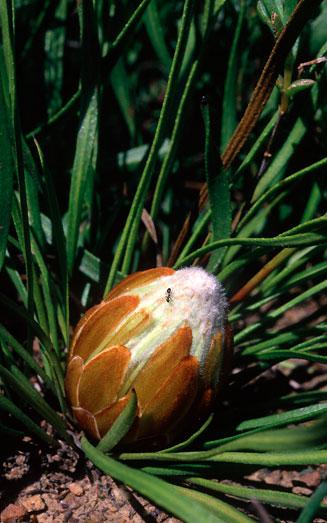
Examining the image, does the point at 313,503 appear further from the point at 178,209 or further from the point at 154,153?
the point at 178,209

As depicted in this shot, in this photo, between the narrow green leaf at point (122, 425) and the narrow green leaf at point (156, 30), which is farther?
the narrow green leaf at point (156, 30)

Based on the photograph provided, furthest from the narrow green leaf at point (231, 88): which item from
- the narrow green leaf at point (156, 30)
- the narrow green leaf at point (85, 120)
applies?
the narrow green leaf at point (85, 120)

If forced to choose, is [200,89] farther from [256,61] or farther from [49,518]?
[49,518]

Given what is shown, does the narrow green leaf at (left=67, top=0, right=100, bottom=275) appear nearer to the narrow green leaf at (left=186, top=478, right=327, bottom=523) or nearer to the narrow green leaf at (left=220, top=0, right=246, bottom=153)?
the narrow green leaf at (left=220, top=0, right=246, bottom=153)

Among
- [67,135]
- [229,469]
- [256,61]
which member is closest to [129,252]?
[229,469]

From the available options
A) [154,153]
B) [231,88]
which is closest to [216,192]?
[154,153]

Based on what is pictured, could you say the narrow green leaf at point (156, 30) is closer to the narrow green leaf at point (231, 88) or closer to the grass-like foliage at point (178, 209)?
the grass-like foliage at point (178, 209)

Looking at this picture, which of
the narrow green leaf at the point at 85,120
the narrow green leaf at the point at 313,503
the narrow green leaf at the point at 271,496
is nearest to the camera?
the narrow green leaf at the point at 313,503
